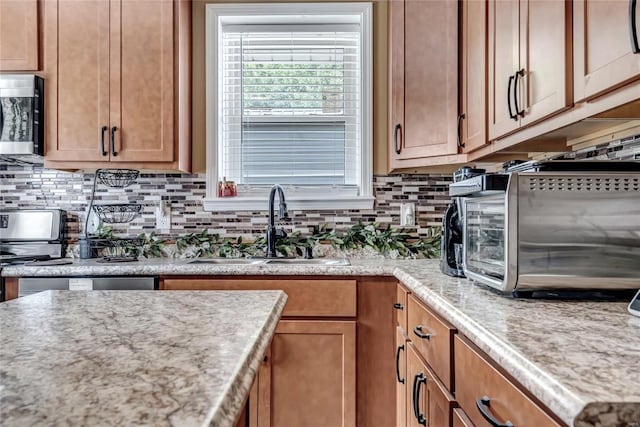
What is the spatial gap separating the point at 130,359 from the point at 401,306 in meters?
1.36

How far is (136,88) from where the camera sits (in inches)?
94.0

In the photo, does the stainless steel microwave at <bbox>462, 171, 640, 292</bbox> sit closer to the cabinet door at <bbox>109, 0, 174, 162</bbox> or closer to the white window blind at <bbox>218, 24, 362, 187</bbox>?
the white window blind at <bbox>218, 24, 362, 187</bbox>

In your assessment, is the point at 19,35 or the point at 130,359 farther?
the point at 19,35

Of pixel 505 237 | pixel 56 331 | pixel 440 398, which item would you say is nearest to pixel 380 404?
pixel 440 398

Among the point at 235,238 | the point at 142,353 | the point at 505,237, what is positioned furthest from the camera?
the point at 235,238

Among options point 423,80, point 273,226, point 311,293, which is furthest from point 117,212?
point 423,80

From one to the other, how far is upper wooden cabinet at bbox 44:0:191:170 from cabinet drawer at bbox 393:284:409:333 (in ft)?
4.83

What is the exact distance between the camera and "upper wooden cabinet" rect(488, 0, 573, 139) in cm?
129

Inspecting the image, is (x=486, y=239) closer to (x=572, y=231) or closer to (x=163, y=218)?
(x=572, y=231)

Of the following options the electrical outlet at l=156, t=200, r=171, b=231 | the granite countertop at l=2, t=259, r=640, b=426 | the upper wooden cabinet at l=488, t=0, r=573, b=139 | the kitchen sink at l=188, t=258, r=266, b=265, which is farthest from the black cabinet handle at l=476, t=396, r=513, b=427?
the electrical outlet at l=156, t=200, r=171, b=231

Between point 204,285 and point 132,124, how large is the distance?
103cm

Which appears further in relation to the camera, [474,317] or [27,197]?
[27,197]

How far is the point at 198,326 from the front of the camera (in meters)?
0.84

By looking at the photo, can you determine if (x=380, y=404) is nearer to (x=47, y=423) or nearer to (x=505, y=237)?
(x=505, y=237)
